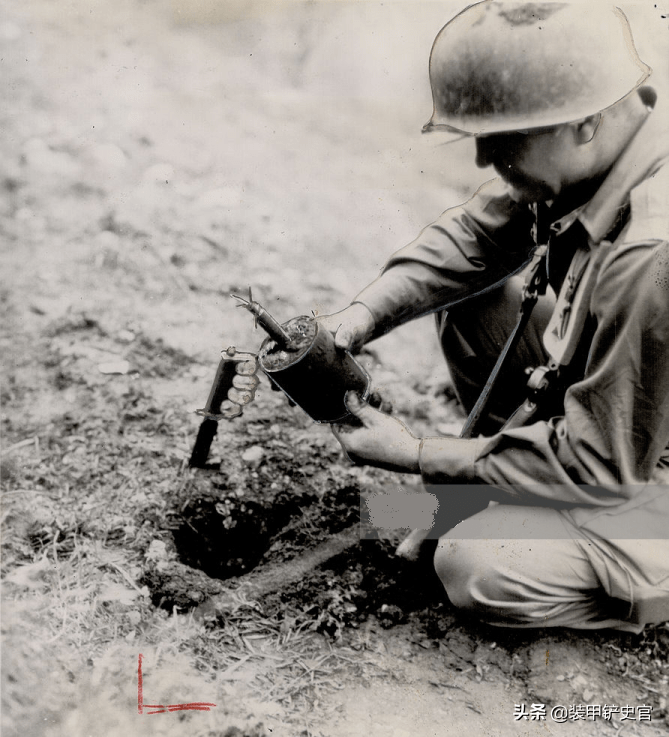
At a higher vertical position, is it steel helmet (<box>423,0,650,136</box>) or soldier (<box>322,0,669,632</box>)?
steel helmet (<box>423,0,650,136</box>)

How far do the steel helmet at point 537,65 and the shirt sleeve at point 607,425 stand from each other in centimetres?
40

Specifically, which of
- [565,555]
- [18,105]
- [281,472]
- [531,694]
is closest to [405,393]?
[281,472]

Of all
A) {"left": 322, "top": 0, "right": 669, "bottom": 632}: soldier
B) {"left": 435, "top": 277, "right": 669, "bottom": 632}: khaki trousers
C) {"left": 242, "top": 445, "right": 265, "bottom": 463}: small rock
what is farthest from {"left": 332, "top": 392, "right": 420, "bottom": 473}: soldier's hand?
{"left": 242, "top": 445, "right": 265, "bottom": 463}: small rock

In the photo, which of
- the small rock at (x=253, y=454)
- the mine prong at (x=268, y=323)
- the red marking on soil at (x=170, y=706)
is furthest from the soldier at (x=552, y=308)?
the red marking on soil at (x=170, y=706)

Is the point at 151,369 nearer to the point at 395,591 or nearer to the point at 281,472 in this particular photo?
the point at 281,472

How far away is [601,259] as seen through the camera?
1958 mm

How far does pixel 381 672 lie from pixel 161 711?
68 cm

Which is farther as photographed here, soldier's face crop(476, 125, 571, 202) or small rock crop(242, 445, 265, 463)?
small rock crop(242, 445, 265, 463)

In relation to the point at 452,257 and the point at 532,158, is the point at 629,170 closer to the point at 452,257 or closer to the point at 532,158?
the point at 532,158

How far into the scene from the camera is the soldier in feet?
6.02

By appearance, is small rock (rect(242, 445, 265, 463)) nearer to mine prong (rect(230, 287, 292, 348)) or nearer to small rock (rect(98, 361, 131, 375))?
small rock (rect(98, 361, 131, 375))

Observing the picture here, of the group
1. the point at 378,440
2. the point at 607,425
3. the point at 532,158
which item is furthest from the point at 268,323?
the point at 607,425

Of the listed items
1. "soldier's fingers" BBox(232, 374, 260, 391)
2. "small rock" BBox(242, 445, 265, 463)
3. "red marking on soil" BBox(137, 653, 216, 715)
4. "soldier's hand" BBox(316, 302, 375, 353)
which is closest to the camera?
"red marking on soil" BBox(137, 653, 216, 715)

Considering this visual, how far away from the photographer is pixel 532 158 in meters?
1.94
